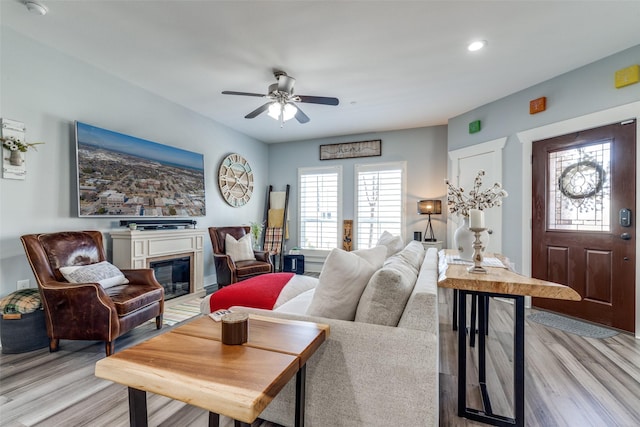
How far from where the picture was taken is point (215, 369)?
92 centimetres

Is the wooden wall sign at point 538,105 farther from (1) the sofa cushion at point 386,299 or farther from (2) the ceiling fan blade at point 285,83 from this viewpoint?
(1) the sofa cushion at point 386,299

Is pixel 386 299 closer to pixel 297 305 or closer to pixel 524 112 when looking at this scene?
pixel 297 305

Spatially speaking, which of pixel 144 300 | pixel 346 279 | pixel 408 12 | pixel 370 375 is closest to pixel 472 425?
pixel 370 375

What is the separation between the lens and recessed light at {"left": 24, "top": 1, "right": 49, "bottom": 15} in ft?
7.18

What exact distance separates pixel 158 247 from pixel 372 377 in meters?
3.17

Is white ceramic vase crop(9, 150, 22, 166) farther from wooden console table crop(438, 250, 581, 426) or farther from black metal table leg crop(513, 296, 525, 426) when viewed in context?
black metal table leg crop(513, 296, 525, 426)

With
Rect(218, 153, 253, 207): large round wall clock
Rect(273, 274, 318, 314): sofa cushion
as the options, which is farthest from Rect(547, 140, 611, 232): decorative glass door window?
Rect(218, 153, 253, 207): large round wall clock

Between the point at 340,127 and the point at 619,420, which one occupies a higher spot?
the point at 340,127

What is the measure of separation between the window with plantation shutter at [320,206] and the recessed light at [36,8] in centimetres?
429

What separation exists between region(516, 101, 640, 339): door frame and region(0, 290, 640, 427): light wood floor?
1.03 m

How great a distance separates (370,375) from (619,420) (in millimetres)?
1597

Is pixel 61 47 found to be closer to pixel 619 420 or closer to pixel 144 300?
pixel 144 300

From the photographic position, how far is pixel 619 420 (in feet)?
5.42

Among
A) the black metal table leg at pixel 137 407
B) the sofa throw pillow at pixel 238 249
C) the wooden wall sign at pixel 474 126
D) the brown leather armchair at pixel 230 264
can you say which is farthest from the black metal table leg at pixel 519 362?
the sofa throw pillow at pixel 238 249
